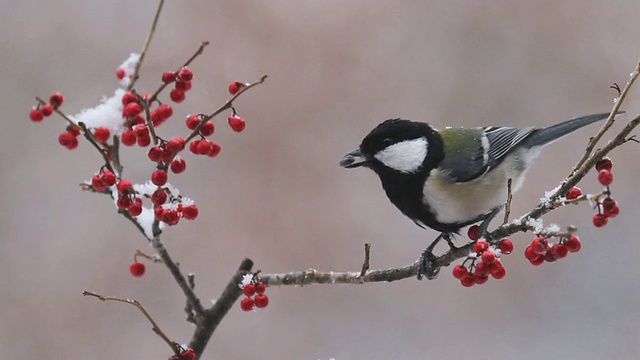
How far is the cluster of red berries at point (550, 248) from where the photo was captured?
97cm

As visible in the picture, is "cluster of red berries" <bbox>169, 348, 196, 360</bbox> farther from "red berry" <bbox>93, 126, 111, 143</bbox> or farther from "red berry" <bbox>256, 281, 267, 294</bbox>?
"red berry" <bbox>93, 126, 111, 143</bbox>

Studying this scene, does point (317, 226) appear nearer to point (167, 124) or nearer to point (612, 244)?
point (167, 124)

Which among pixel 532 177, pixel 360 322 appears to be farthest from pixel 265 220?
pixel 532 177

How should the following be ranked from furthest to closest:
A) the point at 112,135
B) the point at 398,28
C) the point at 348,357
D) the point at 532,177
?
the point at 398,28, the point at 532,177, the point at 348,357, the point at 112,135

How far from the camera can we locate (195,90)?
2715 millimetres

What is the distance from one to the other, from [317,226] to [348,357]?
49 cm

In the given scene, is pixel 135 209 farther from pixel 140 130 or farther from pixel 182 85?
pixel 182 85

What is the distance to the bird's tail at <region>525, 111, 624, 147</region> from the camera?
61.3 inches

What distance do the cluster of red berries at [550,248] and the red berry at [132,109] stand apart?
2.07ft

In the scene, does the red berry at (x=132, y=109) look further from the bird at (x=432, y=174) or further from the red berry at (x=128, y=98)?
the bird at (x=432, y=174)

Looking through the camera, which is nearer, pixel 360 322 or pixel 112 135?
pixel 112 135

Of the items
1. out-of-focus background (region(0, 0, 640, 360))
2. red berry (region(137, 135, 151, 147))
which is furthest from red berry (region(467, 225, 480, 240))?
out-of-focus background (region(0, 0, 640, 360))

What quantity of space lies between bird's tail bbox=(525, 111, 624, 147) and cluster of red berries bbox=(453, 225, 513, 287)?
577mm

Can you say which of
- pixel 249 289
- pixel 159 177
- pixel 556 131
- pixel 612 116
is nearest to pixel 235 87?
pixel 159 177
